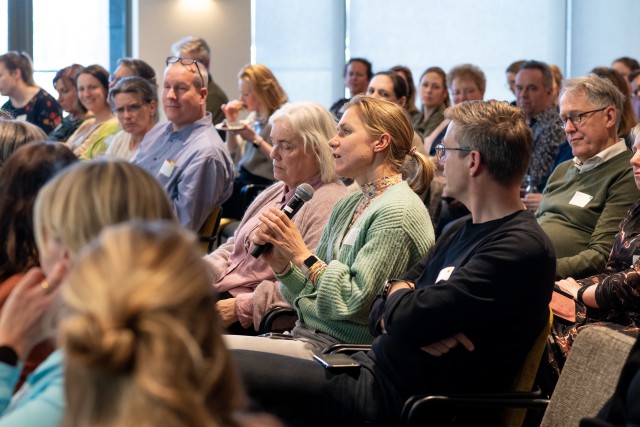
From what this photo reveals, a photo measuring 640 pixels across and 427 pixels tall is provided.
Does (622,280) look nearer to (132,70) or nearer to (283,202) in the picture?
(283,202)

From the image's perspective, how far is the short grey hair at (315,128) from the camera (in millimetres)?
3363

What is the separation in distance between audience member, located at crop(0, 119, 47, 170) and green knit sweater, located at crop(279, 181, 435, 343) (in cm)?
95

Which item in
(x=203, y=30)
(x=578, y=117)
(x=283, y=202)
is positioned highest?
(x=203, y=30)

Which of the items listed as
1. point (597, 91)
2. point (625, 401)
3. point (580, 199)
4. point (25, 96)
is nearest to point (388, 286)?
point (625, 401)

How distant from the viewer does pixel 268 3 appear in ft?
30.6

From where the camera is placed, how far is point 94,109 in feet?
20.1

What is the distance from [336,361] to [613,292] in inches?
40.0

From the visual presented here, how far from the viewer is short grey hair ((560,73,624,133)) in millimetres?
3582

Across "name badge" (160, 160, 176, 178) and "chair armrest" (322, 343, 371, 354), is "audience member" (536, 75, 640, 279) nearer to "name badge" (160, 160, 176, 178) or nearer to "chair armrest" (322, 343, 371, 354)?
"chair armrest" (322, 343, 371, 354)

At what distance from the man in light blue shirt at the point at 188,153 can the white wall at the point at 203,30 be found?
4.06 m

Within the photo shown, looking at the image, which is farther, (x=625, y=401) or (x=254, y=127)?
(x=254, y=127)

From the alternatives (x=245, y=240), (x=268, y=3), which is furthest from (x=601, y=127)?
(x=268, y=3)

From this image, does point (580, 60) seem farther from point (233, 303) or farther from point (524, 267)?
point (524, 267)

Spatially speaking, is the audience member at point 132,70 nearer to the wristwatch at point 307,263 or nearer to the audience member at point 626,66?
the wristwatch at point 307,263
